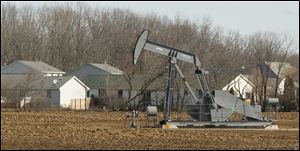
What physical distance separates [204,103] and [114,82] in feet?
139

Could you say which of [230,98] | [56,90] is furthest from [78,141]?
[56,90]

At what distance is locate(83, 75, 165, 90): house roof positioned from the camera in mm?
67338

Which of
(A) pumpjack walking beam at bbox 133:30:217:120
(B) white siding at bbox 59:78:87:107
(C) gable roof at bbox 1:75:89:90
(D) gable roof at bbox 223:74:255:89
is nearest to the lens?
(A) pumpjack walking beam at bbox 133:30:217:120

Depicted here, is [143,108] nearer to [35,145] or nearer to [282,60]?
Answer: [282,60]

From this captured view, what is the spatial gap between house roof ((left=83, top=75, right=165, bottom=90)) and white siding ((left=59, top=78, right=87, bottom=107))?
2715mm

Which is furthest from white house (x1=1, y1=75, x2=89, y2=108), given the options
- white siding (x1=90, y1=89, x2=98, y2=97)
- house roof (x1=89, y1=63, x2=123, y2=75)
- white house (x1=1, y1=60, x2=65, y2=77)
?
house roof (x1=89, y1=63, x2=123, y2=75)

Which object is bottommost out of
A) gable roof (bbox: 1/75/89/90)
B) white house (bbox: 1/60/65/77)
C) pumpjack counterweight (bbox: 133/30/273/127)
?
pumpjack counterweight (bbox: 133/30/273/127)

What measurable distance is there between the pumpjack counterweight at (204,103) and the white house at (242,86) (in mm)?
36274

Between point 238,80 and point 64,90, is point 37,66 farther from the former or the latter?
point 238,80

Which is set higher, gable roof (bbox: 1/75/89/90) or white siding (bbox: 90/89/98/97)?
gable roof (bbox: 1/75/89/90)

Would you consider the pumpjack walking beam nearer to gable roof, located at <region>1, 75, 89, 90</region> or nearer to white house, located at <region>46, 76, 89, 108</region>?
gable roof, located at <region>1, 75, 89, 90</region>

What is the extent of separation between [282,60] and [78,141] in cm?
5736

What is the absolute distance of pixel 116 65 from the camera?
90750 mm

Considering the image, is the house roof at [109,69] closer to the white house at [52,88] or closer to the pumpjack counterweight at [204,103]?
the white house at [52,88]
